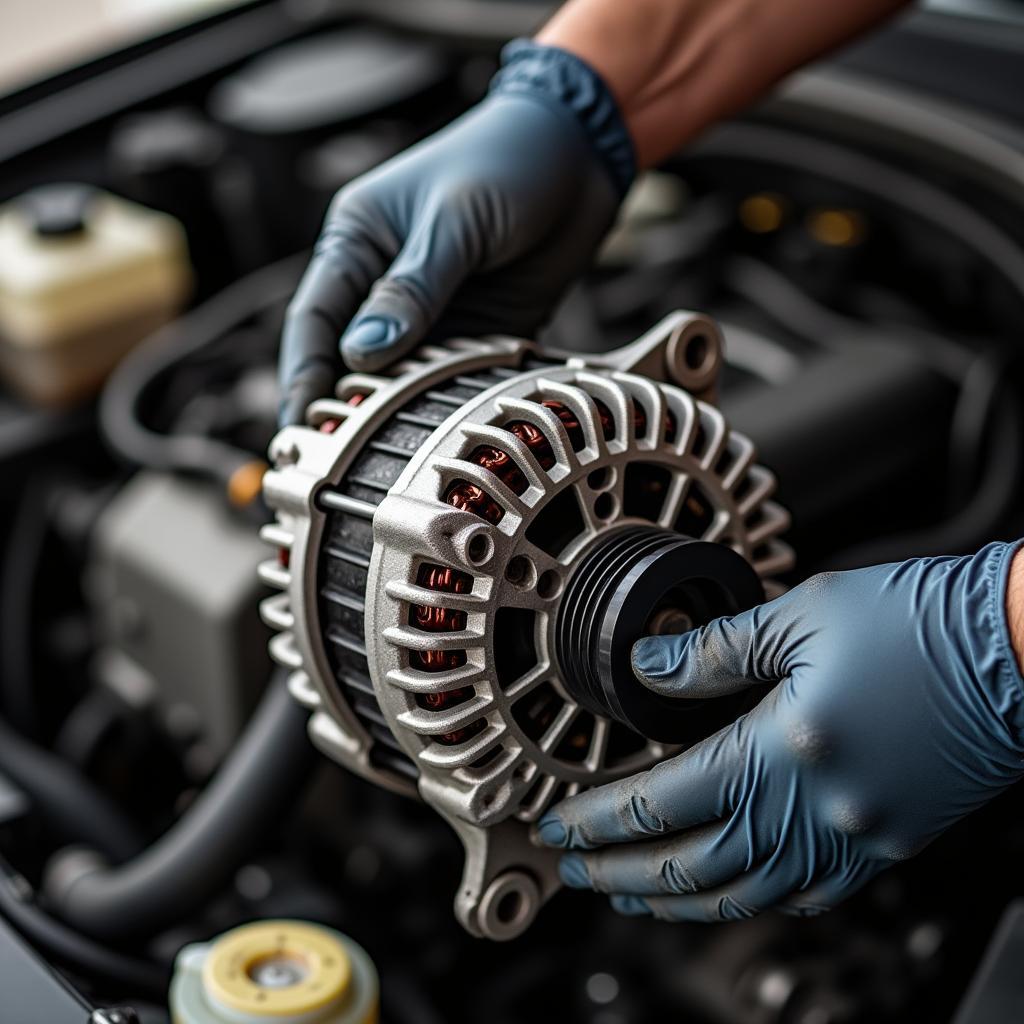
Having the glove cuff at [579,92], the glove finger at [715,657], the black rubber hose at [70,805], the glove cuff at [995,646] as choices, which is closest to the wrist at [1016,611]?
the glove cuff at [995,646]

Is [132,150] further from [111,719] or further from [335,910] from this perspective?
[335,910]

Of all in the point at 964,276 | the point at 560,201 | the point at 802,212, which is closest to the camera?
the point at 560,201

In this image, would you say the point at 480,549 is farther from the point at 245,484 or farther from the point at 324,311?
the point at 245,484

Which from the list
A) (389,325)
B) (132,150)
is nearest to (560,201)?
(389,325)

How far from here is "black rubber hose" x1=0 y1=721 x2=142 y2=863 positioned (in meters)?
1.05

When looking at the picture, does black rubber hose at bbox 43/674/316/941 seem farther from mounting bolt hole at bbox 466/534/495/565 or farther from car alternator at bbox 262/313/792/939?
mounting bolt hole at bbox 466/534/495/565

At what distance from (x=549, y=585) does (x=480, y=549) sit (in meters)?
0.06

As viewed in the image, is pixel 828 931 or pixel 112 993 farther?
pixel 828 931

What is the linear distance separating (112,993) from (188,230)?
3.07ft

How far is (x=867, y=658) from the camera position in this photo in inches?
23.4

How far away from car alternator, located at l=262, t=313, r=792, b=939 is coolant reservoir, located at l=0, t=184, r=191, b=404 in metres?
0.66

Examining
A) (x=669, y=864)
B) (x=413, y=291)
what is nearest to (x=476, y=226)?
(x=413, y=291)

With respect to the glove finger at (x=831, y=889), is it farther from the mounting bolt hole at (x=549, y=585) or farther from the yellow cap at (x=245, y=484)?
the yellow cap at (x=245, y=484)

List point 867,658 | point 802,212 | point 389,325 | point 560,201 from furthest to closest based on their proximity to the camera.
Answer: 1. point 802,212
2. point 560,201
3. point 389,325
4. point 867,658
